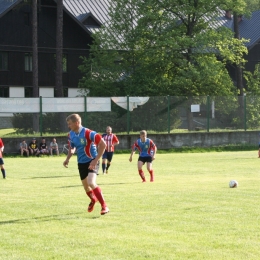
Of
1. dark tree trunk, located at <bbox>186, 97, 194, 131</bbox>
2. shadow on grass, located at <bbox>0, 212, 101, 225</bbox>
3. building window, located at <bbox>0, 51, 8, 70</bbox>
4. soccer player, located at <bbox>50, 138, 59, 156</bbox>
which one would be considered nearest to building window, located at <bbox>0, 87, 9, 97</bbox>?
building window, located at <bbox>0, 51, 8, 70</bbox>

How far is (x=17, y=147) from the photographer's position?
3691cm

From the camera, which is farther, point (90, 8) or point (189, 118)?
point (90, 8)

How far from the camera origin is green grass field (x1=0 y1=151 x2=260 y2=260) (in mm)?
8891

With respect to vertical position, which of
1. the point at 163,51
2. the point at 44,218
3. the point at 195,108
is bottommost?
the point at 44,218

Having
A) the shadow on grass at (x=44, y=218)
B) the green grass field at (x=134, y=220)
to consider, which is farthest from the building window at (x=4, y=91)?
the shadow on grass at (x=44, y=218)

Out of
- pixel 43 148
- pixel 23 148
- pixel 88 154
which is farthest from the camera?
pixel 43 148

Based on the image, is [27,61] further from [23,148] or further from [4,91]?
[23,148]

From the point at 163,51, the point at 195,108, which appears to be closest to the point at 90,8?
the point at 163,51

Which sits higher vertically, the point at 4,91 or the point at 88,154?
the point at 4,91

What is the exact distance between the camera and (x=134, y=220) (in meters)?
11.6

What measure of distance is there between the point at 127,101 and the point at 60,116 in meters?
4.35

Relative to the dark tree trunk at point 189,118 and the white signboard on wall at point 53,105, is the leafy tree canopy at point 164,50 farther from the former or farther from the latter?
the white signboard on wall at point 53,105

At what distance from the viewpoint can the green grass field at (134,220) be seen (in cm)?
889

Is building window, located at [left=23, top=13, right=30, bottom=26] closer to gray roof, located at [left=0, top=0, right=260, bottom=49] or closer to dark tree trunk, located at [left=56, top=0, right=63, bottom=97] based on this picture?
gray roof, located at [left=0, top=0, right=260, bottom=49]
